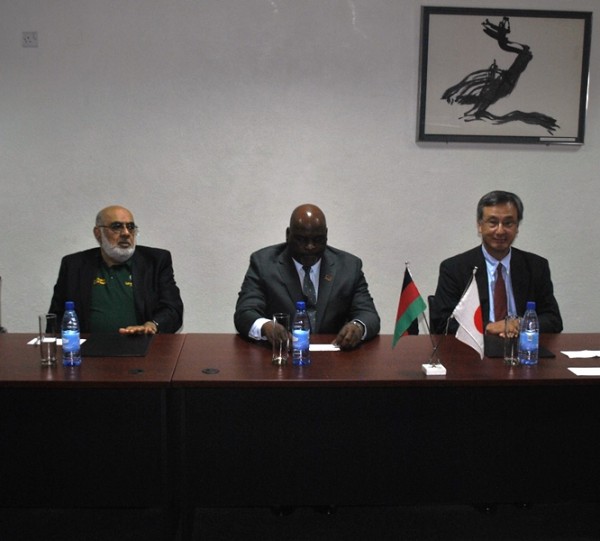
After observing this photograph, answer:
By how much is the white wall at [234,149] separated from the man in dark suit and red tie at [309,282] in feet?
3.36

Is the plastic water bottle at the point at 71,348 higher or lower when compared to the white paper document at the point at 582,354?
higher

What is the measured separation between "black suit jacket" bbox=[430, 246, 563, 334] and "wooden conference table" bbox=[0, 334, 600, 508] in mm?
840

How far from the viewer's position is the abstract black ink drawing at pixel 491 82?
4.10 m

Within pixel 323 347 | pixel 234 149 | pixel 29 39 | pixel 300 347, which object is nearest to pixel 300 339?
pixel 300 347

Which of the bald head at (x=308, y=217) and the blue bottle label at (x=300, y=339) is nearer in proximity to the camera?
the blue bottle label at (x=300, y=339)

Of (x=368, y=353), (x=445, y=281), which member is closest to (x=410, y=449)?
(x=368, y=353)

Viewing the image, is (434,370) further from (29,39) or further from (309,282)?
(29,39)

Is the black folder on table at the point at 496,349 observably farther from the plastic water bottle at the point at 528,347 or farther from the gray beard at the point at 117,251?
the gray beard at the point at 117,251

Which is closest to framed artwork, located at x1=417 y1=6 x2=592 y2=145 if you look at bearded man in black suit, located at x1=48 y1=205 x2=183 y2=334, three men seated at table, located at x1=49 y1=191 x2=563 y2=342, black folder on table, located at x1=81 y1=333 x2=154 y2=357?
three men seated at table, located at x1=49 y1=191 x2=563 y2=342

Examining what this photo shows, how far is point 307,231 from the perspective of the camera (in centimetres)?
307

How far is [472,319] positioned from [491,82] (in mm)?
2206

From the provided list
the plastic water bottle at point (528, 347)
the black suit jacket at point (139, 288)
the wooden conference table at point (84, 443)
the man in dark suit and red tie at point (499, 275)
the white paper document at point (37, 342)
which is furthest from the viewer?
the black suit jacket at point (139, 288)

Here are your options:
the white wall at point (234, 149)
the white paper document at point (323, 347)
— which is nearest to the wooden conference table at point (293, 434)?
the white paper document at point (323, 347)

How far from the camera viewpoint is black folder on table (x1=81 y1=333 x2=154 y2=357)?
265 centimetres
